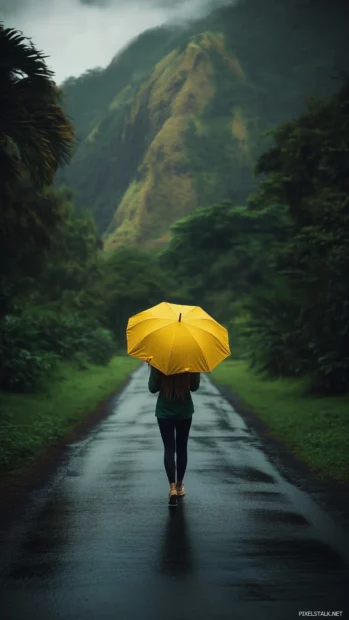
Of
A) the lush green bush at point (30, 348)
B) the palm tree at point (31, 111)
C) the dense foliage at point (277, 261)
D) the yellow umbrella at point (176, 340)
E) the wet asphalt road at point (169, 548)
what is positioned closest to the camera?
the wet asphalt road at point (169, 548)

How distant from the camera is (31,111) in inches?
567

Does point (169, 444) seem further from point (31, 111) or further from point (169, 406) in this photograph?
point (31, 111)

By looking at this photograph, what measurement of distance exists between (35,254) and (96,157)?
5525 inches

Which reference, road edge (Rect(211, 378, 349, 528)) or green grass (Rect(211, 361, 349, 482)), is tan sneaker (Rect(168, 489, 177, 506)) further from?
green grass (Rect(211, 361, 349, 482))

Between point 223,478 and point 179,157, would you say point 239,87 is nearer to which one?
point 179,157

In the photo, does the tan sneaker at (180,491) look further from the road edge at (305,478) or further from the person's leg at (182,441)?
the road edge at (305,478)

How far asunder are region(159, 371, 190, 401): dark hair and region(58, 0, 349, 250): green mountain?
11448 cm

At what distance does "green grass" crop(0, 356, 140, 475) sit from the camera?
39.3 ft

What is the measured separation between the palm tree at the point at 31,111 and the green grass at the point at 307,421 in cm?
645

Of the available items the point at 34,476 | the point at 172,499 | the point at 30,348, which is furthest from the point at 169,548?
the point at 30,348

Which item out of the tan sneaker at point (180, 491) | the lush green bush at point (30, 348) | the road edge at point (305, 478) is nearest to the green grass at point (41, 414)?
the lush green bush at point (30, 348)

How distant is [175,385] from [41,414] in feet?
31.0

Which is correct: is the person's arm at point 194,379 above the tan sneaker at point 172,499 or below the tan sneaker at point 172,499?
above

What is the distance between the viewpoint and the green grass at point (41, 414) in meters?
12.0
